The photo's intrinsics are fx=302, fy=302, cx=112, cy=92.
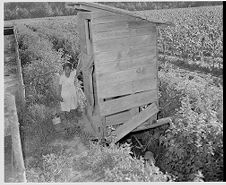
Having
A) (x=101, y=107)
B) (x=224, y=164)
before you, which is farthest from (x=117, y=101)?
(x=224, y=164)

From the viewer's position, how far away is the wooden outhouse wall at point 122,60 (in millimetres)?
5438

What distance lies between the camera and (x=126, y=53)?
570 cm

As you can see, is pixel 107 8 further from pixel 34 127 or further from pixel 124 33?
pixel 34 127

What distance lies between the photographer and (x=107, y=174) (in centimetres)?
430

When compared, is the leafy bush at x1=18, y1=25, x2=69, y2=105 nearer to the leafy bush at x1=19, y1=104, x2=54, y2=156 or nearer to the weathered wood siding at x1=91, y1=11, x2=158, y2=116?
the leafy bush at x1=19, y1=104, x2=54, y2=156

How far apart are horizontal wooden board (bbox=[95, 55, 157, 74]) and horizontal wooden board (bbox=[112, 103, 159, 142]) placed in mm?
1020

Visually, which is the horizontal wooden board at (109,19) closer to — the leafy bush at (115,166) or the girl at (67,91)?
the girl at (67,91)

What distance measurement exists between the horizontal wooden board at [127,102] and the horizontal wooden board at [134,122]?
7.4 inches

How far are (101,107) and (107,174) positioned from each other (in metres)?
1.80

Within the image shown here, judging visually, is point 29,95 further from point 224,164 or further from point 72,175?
point 224,164

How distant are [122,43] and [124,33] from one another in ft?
0.61

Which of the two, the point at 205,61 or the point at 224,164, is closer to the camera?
the point at 224,164

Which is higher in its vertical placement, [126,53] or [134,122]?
[126,53]

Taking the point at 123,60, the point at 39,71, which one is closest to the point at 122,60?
the point at 123,60
